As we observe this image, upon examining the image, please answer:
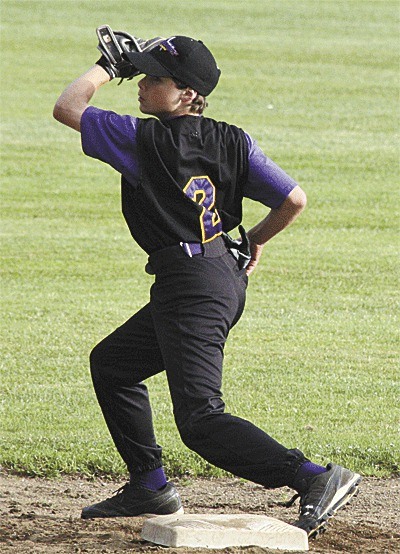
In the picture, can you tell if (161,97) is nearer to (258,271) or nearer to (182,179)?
(182,179)

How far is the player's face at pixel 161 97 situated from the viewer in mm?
4930

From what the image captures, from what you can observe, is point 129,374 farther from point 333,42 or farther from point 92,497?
point 333,42

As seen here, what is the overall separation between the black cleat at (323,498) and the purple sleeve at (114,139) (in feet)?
4.79

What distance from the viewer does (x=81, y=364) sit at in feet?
28.0

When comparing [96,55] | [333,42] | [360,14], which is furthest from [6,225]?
[360,14]

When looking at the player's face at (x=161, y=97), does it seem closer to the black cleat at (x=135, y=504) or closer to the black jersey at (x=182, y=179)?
the black jersey at (x=182, y=179)

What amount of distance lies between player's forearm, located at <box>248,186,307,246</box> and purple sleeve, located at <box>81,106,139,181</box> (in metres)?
Result: 0.74

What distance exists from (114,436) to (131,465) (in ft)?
0.55

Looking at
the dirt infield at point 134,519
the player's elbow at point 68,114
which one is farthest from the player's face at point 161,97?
the dirt infield at point 134,519

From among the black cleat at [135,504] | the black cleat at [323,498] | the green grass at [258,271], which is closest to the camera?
the black cleat at [323,498]

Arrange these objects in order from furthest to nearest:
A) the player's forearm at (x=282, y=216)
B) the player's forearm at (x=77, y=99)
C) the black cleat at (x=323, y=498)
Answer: the player's forearm at (x=282, y=216), the player's forearm at (x=77, y=99), the black cleat at (x=323, y=498)

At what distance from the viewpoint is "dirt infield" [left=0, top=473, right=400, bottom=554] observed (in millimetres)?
4938

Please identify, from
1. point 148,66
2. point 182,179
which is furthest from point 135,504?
point 148,66

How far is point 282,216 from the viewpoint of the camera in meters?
5.24
